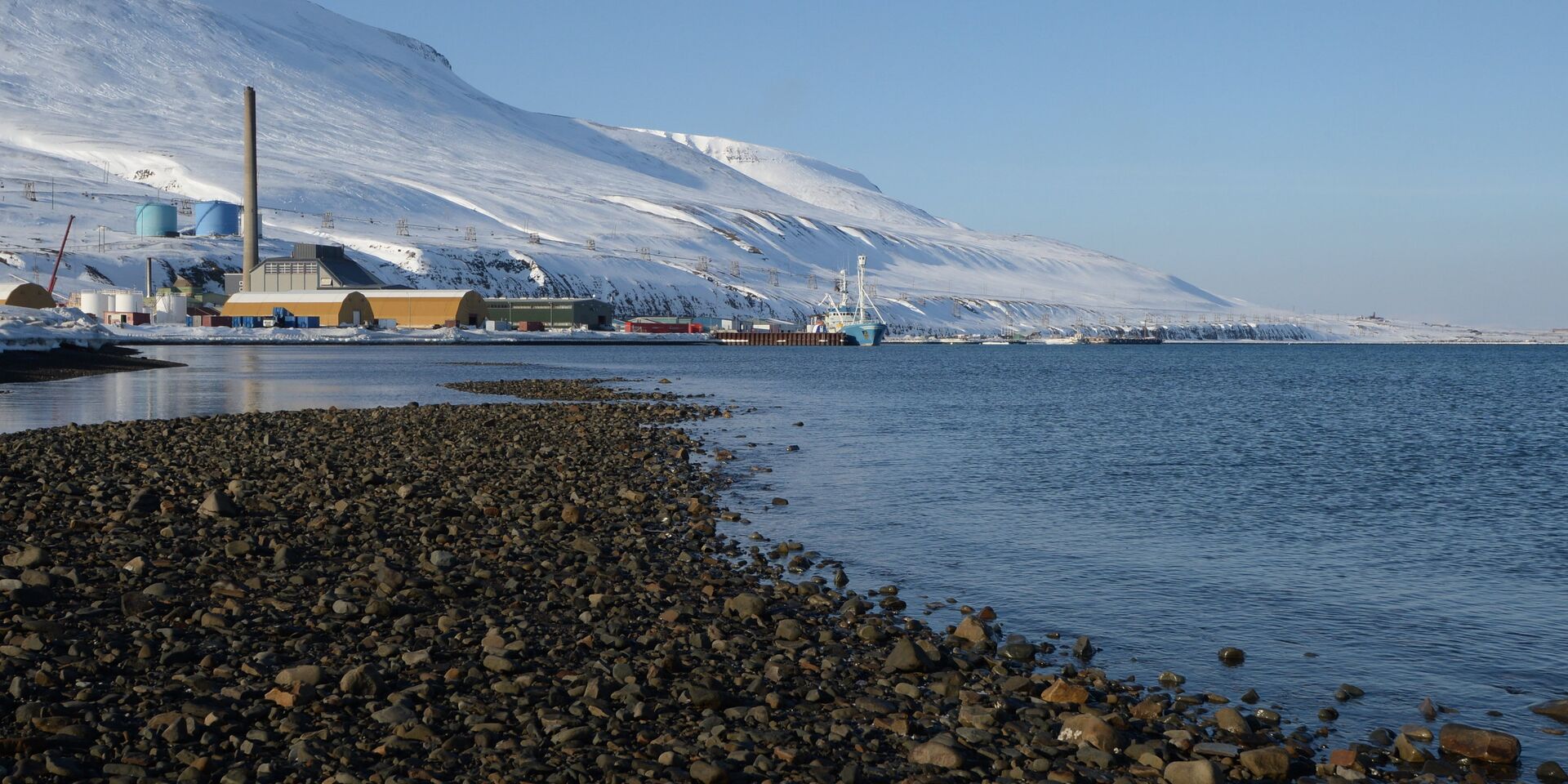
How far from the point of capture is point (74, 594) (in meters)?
13.2

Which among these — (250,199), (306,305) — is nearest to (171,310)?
(306,305)

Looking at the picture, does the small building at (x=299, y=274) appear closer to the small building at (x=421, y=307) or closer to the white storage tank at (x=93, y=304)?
the small building at (x=421, y=307)

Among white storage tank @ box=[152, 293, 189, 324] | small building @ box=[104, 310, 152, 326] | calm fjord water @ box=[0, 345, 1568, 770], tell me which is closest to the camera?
calm fjord water @ box=[0, 345, 1568, 770]

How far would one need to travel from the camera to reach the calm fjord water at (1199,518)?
1370cm

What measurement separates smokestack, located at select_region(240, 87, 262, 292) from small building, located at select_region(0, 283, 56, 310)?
5481cm

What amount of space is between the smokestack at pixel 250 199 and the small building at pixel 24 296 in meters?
54.8

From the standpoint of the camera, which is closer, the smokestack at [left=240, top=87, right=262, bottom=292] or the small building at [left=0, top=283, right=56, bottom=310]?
the small building at [left=0, top=283, right=56, bottom=310]

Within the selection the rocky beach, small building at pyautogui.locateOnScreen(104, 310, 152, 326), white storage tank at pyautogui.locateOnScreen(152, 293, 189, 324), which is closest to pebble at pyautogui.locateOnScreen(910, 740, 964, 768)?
the rocky beach

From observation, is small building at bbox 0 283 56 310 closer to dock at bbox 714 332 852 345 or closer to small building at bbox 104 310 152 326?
small building at bbox 104 310 152 326

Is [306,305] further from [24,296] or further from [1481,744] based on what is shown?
[1481,744]

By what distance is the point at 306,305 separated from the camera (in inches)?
5891

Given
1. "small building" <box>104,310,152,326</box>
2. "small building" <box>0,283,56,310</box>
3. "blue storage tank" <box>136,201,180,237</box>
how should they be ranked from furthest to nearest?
1. "blue storage tank" <box>136,201,180,237</box>
2. "small building" <box>104,310,152,326</box>
3. "small building" <box>0,283,56,310</box>

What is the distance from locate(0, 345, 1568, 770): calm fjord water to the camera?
1370 cm

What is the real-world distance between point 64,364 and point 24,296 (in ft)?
164
